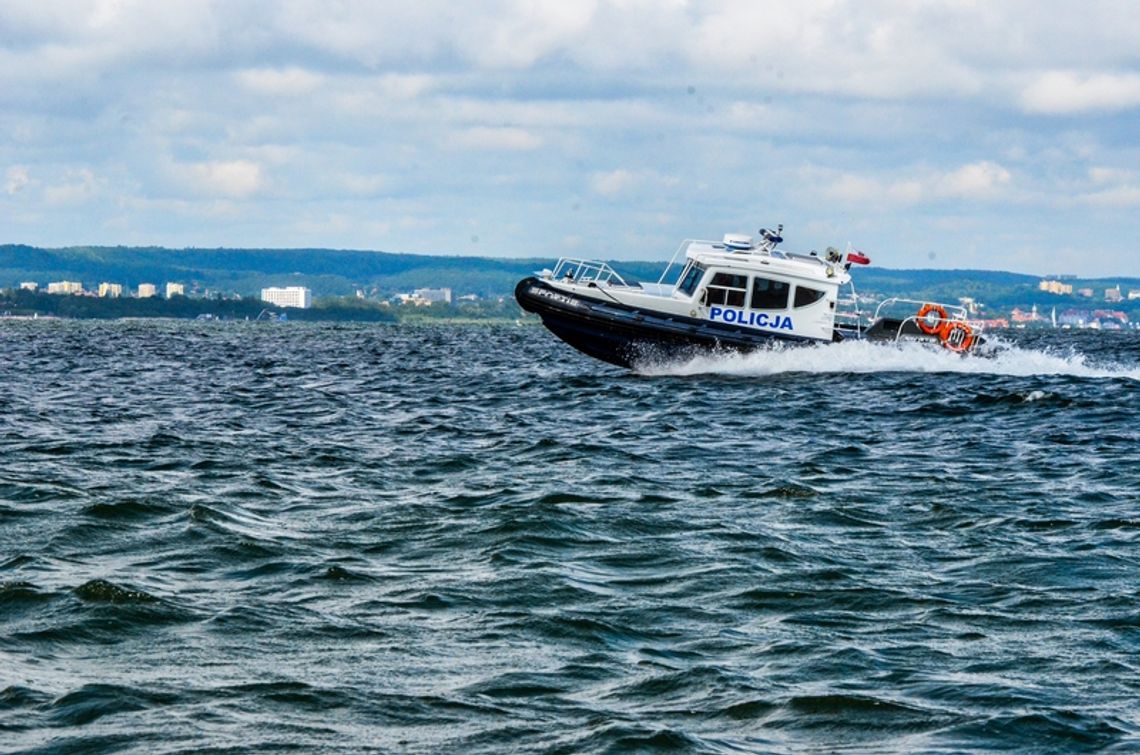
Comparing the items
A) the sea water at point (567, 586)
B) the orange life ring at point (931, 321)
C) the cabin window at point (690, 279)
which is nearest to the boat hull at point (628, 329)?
the cabin window at point (690, 279)

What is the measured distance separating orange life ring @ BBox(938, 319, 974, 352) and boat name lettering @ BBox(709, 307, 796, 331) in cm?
472

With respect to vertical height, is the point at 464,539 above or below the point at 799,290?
below

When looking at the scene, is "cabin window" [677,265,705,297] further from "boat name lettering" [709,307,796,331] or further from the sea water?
the sea water

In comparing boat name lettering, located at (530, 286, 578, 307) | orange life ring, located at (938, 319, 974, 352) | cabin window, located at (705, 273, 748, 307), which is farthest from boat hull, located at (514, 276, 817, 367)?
orange life ring, located at (938, 319, 974, 352)

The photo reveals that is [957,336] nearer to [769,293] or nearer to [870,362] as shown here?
[870,362]

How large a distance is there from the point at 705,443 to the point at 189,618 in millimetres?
11644

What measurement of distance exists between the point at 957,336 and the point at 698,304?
714 cm

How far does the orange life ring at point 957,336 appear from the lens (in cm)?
3531

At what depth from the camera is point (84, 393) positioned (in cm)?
3022

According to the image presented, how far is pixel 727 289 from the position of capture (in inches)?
1281

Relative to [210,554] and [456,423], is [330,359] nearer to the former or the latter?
[456,423]

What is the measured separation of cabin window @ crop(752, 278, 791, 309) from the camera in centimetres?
3272

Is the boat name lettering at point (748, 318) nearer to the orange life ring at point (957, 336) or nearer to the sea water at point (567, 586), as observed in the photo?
the orange life ring at point (957, 336)

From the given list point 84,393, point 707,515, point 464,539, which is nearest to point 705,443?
point 707,515
